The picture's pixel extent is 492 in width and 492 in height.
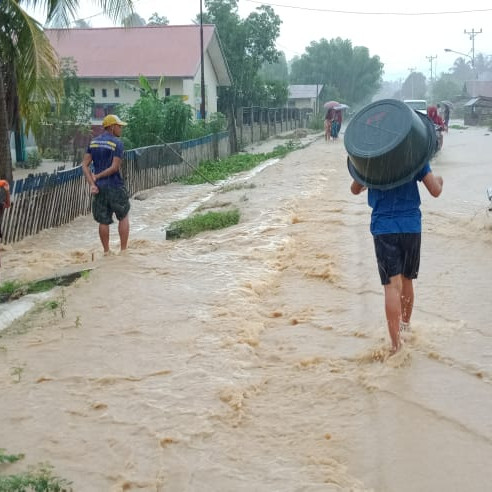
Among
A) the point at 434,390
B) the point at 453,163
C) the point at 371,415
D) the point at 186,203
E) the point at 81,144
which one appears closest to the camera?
the point at 371,415

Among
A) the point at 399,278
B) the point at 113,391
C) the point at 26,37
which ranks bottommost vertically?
the point at 113,391

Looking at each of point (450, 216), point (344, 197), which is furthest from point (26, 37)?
point (450, 216)

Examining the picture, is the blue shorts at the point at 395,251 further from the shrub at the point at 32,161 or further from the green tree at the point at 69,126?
the green tree at the point at 69,126

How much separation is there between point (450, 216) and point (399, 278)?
6.43 metres

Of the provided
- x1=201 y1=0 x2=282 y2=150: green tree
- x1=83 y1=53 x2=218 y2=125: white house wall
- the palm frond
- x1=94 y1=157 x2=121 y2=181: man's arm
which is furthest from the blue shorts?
x1=201 y1=0 x2=282 y2=150: green tree

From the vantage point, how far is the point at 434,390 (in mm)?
4438

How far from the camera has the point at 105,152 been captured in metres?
7.67

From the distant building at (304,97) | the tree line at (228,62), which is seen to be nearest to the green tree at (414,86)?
the tree line at (228,62)

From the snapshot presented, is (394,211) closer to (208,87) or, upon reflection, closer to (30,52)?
(30,52)

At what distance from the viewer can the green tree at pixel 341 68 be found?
2852 inches

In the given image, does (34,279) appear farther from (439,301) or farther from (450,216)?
(450,216)

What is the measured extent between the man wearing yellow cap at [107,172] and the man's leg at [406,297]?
12.9 ft

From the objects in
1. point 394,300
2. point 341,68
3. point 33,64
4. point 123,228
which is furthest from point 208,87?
point 341,68

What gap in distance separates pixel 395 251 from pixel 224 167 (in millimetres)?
16667
